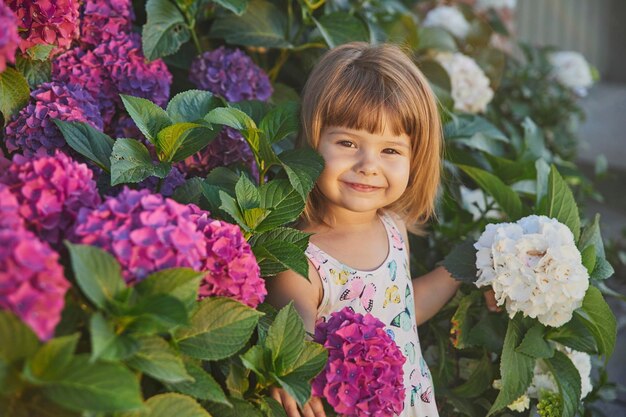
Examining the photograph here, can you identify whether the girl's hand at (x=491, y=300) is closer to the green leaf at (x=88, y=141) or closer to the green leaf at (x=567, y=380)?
the green leaf at (x=567, y=380)

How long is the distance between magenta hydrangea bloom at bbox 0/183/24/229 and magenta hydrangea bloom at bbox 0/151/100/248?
0.20 feet

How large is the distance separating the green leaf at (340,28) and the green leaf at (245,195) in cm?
80

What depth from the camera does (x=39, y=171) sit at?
1.32 m

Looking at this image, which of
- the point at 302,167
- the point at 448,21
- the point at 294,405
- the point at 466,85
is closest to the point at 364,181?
the point at 302,167

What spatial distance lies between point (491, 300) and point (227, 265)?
80cm

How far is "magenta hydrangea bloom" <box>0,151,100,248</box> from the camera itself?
1.29 meters

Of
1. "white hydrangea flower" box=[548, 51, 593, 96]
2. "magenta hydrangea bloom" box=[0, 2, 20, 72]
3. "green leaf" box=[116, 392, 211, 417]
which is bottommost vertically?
"white hydrangea flower" box=[548, 51, 593, 96]

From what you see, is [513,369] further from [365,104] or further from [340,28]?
[340,28]

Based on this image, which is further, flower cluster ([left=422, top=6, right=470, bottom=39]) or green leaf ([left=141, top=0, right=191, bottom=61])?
flower cluster ([left=422, top=6, right=470, bottom=39])

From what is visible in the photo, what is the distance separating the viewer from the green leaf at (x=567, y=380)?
1938 mm

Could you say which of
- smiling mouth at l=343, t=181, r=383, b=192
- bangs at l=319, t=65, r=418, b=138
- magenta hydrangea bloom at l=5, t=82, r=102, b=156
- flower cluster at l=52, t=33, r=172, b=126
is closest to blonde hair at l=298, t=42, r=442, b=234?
bangs at l=319, t=65, r=418, b=138

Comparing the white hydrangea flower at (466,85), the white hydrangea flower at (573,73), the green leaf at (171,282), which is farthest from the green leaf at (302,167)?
the white hydrangea flower at (573,73)

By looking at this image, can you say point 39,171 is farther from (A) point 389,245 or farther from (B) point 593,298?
(B) point 593,298

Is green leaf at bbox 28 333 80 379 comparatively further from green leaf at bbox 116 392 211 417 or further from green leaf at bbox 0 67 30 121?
green leaf at bbox 0 67 30 121
